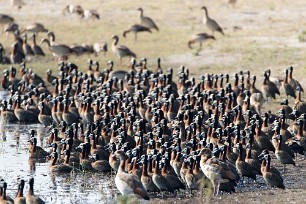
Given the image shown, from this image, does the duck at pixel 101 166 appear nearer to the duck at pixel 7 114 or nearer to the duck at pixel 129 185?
the duck at pixel 129 185

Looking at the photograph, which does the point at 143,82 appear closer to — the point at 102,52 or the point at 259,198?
the point at 102,52

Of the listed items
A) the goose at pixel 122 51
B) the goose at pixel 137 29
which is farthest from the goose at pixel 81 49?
the goose at pixel 137 29

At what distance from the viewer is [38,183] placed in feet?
68.9

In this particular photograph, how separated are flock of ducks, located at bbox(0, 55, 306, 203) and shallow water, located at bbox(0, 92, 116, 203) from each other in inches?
12.7

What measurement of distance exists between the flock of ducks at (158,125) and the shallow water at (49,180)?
1.06ft

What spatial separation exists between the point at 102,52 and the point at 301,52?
8.33m

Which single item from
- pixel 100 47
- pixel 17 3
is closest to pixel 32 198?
pixel 100 47

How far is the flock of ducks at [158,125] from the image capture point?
20625 mm

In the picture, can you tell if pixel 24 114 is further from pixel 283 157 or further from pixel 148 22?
pixel 148 22

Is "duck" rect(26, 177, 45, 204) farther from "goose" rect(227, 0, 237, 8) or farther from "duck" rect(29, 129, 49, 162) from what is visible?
"goose" rect(227, 0, 237, 8)

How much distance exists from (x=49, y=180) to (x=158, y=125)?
3.78 meters

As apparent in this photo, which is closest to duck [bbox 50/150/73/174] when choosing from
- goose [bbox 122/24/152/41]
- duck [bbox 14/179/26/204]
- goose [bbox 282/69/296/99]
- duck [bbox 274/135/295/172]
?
duck [bbox 14/179/26/204]

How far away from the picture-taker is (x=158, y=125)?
2408 cm

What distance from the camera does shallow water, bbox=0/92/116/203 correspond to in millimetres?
19875
